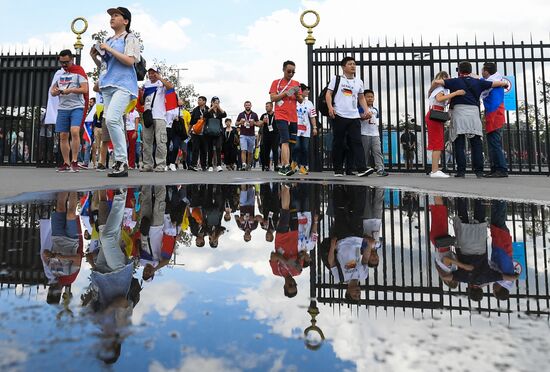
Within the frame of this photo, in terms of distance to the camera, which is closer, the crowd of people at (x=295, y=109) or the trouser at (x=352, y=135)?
the crowd of people at (x=295, y=109)

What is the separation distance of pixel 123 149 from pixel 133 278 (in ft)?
16.5

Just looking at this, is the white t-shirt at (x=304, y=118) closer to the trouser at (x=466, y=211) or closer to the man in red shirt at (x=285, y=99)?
the man in red shirt at (x=285, y=99)

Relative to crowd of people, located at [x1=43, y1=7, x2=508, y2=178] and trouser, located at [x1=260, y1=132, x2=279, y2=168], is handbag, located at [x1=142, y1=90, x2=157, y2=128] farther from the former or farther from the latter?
trouser, located at [x1=260, y1=132, x2=279, y2=168]

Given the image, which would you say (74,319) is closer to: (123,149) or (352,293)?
(352,293)

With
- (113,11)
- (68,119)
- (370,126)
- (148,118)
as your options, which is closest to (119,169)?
(68,119)

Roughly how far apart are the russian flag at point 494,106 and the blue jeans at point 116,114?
611 cm

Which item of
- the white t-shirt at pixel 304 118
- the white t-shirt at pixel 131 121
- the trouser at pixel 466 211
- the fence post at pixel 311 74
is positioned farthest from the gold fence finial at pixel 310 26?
the trouser at pixel 466 211

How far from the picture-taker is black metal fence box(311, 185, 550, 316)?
3.50 feet

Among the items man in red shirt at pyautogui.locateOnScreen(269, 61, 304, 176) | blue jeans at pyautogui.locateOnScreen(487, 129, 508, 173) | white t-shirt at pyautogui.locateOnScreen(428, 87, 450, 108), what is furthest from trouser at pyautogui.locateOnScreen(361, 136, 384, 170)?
blue jeans at pyautogui.locateOnScreen(487, 129, 508, 173)

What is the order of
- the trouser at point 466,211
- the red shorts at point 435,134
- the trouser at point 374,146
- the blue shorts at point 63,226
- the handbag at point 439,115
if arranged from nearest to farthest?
1. the blue shorts at point 63,226
2. the trouser at point 466,211
3. the handbag at point 439,115
4. the red shorts at point 435,134
5. the trouser at point 374,146

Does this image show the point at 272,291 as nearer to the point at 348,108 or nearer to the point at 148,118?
the point at 348,108

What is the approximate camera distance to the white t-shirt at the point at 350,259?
1392 mm

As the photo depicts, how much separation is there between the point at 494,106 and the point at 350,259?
7342 millimetres

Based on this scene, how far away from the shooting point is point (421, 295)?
3.84ft
